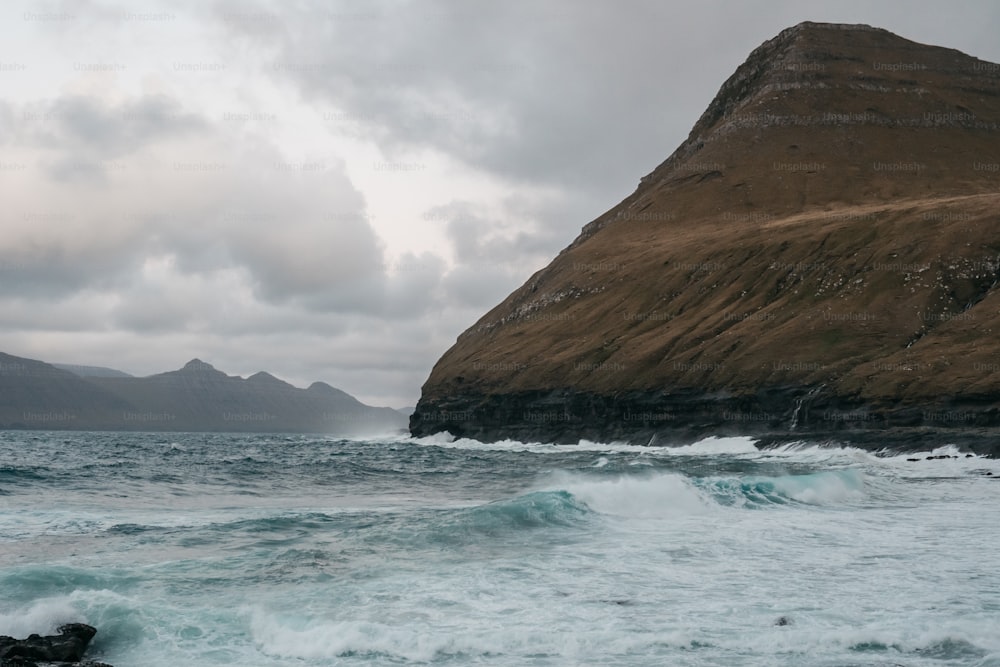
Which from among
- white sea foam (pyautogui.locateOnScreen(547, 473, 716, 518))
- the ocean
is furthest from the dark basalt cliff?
Result: the ocean

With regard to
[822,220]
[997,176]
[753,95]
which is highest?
[753,95]

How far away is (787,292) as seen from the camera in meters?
104

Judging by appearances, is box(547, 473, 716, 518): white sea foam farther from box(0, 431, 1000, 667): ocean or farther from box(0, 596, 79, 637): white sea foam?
box(0, 596, 79, 637): white sea foam

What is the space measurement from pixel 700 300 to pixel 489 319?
60392 millimetres

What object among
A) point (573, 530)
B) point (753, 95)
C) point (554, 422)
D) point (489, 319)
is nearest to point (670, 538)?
point (573, 530)

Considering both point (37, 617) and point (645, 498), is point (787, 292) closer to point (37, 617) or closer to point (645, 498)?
point (645, 498)

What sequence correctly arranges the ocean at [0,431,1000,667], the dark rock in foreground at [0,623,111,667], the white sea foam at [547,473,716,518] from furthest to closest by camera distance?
the white sea foam at [547,473,716,518] < the ocean at [0,431,1000,667] < the dark rock in foreground at [0,623,111,667]

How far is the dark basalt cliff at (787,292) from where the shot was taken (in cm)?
7712

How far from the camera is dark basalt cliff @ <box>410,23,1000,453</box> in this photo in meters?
77.1

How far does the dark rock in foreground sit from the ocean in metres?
0.44

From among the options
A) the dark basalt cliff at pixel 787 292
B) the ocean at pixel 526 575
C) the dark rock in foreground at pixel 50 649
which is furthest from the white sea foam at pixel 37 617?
the dark basalt cliff at pixel 787 292

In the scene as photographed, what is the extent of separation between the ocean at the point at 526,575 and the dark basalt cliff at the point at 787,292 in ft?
119

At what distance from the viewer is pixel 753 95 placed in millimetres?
192250

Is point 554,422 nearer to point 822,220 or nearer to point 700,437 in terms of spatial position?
point 700,437
